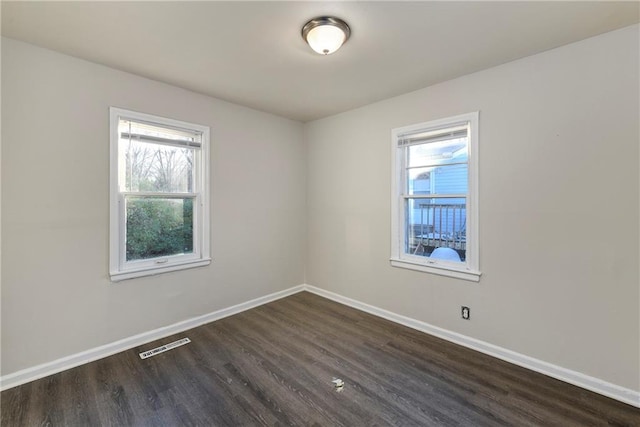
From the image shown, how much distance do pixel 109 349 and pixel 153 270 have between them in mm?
751

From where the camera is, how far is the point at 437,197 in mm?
2951

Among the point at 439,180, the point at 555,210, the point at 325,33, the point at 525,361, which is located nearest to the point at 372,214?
the point at 439,180

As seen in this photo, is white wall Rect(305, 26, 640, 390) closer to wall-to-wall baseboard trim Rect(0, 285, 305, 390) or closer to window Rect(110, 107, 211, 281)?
wall-to-wall baseboard trim Rect(0, 285, 305, 390)

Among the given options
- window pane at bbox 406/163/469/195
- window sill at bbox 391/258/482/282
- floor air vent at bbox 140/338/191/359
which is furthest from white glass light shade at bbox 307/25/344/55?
floor air vent at bbox 140/338/191/359

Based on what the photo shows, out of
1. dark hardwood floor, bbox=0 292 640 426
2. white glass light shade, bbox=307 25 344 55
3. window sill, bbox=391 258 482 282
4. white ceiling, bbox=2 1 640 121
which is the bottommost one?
dark hardwood floor, bbox=0 292 640 426

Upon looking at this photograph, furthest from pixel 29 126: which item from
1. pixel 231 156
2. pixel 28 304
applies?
pixel 231 156

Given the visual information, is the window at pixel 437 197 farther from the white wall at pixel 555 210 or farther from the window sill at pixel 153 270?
the window sill at pixel 153 270

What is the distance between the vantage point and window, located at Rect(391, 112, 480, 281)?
2682mm

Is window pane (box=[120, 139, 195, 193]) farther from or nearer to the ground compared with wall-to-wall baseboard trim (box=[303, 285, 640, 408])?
farther from the ground

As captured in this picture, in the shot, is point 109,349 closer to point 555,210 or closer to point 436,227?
point 436,227

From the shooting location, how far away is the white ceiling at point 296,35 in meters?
1.76

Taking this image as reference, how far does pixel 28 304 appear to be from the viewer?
2.18 metres

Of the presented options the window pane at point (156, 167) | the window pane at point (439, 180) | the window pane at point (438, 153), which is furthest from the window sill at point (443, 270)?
the window pane at point (156, 167)

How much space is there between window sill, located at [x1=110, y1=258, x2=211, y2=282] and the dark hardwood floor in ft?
→ 2.25
